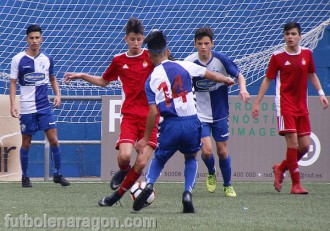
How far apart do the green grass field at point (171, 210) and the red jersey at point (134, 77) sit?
87 centimetres

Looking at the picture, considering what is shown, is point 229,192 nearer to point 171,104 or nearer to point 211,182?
point 211,182

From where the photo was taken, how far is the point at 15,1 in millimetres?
13594

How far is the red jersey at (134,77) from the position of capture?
8484 mm

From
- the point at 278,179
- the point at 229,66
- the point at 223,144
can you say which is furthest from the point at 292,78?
the point at 278,179

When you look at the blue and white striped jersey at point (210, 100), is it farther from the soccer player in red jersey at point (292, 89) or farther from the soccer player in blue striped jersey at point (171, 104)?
the soccer player in blue striped jersey at point (171, 104)

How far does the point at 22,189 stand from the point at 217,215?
3593mm

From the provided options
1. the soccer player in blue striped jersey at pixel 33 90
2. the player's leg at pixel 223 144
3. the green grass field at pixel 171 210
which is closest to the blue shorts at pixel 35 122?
the soccer player in blue striped jersey at pixel 33 90

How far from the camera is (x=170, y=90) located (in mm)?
7305

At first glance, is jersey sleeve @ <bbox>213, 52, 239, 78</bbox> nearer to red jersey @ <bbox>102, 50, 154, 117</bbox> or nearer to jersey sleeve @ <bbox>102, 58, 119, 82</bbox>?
red jersey @ <bbox>102, 50, 154, 117</bbox>

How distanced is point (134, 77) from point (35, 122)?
2594mm

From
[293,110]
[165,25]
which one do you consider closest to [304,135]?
[293,110]

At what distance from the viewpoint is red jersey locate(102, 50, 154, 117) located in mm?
8484

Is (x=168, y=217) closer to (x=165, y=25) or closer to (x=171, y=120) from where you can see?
(x=171, y=120)

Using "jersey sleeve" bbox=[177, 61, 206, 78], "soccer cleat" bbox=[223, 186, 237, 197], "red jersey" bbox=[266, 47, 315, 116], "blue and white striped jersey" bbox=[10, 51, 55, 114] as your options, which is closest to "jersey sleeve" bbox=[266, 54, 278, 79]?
"red jersey" bbox=[266, 47, 315, 116]
